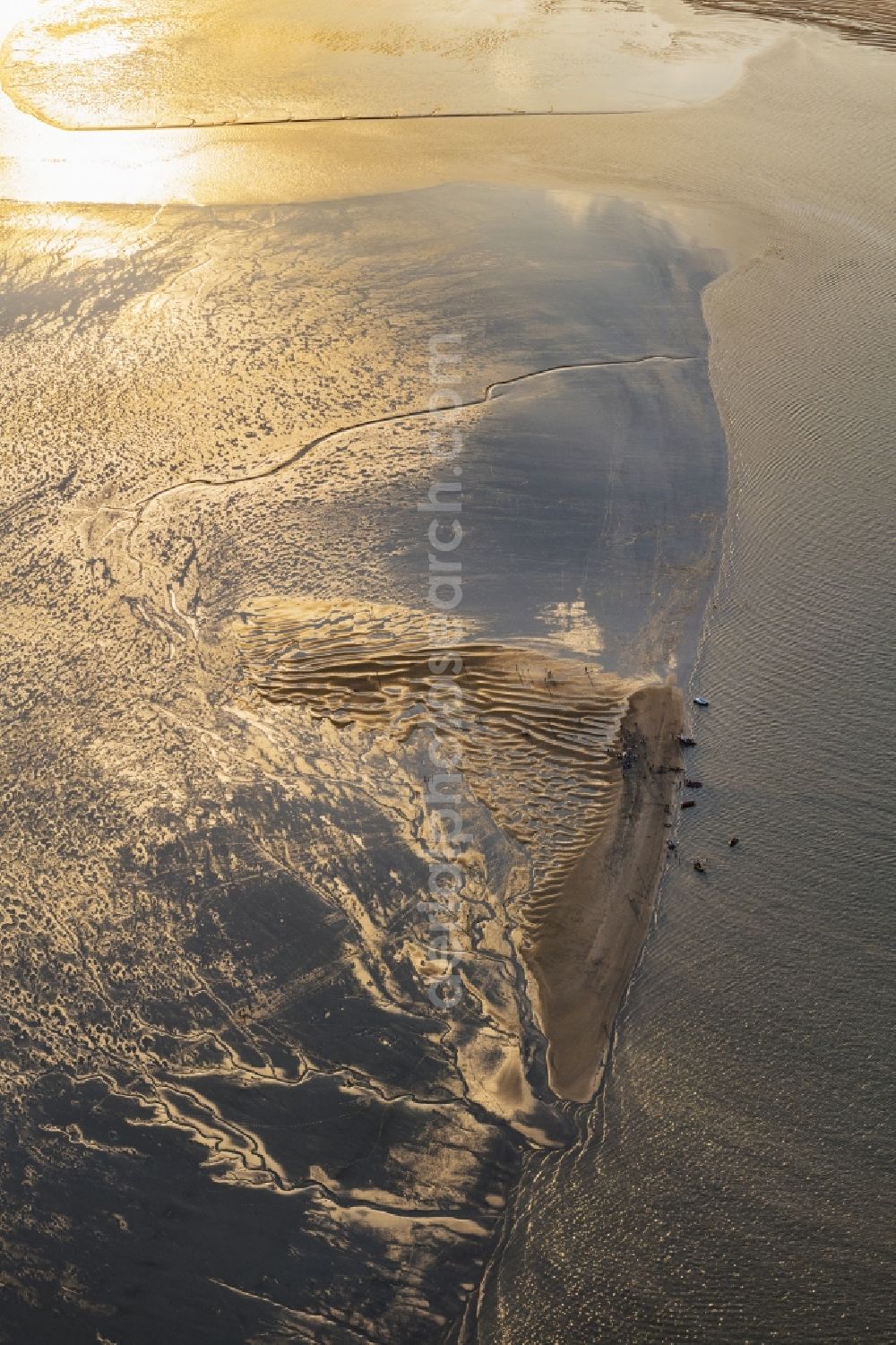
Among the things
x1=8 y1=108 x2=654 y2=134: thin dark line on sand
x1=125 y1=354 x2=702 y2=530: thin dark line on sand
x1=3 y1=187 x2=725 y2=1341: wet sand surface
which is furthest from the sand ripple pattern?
x1=8 y1=108 x2=654 y2=134: thin dark line on sand

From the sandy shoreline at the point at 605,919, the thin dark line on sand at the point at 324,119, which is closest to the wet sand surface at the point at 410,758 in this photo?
the sandy shoreline at the point at 605,919

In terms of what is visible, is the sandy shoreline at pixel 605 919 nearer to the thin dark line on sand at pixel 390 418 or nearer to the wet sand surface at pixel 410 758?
the wet sand surface at pixel 410 758

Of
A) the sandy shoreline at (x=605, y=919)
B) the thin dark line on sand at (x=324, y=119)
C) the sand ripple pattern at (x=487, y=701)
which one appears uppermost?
the thin dark line on sand at (x=324, y=119)

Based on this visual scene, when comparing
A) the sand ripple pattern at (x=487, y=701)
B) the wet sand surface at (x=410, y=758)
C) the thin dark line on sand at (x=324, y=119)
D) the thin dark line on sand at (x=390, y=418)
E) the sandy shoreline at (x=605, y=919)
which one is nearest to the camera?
the wet sand surface at (x=410, y=758)

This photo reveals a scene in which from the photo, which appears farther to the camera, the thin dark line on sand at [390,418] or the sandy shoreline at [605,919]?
the thin dark line on sand at [390,418]

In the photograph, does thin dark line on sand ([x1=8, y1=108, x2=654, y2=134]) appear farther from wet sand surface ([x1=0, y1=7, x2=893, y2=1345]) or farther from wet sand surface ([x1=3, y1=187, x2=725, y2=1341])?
wet sand surface ([x1=3, y1=187, x2=725, y2=1341])

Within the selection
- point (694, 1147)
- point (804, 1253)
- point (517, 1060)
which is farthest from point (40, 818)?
point (804, 1253)

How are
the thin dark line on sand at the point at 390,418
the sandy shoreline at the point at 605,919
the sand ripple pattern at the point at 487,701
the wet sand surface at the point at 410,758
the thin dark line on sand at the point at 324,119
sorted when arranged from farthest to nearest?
the thin dark line on sand at the point at 324,119 → the thin dark line on sand at the point at 390,418 → the sand ripple pattern at the point at 487,701 → the sandy shoreline at the point at 605,919 → the wet sand surface at the point at 410,758

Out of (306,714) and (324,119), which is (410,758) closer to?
(306,714)
